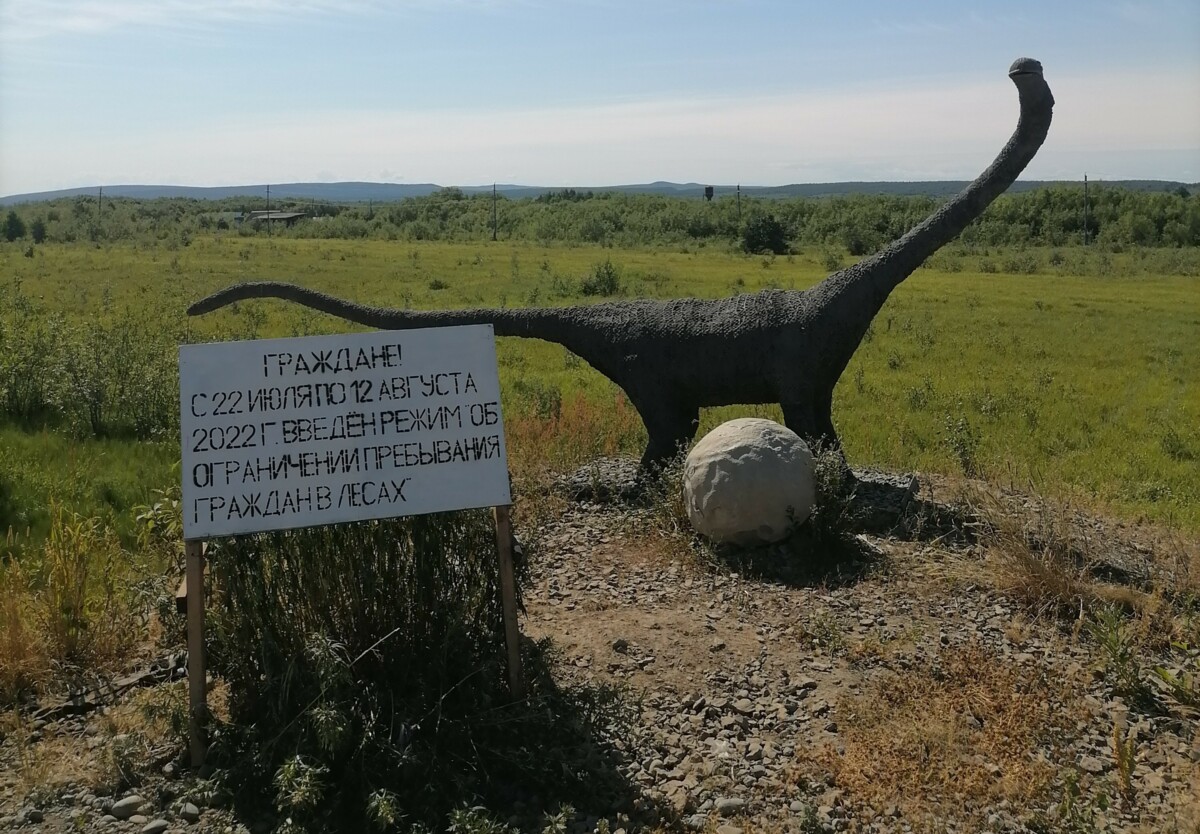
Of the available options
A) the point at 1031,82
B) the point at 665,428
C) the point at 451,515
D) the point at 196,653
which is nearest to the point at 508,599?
the point at 451,515

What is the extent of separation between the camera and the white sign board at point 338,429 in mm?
4117

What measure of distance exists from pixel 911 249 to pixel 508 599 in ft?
13.5

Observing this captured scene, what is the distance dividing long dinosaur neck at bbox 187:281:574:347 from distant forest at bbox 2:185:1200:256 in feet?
92.9

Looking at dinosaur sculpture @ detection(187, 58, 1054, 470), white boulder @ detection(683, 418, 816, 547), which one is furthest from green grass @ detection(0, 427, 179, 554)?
white boulder @ detection(683, 418, 816, 547)

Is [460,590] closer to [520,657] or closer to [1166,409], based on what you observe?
[520,657]

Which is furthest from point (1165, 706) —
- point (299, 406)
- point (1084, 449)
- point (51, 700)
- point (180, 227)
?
point (180, 227)

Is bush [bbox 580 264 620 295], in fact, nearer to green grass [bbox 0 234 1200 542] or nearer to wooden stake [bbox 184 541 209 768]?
green grass [bbox 0 234 1200 542]

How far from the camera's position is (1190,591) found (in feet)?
18.6

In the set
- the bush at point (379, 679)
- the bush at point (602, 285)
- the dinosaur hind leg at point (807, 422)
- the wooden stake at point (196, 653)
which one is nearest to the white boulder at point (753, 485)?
the dinosaur hind leg at point (807, 422)

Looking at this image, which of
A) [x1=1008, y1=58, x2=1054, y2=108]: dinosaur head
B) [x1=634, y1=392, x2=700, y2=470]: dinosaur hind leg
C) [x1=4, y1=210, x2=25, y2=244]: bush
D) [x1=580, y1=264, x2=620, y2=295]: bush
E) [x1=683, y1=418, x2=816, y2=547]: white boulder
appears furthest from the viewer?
[x1=4, y1=210, x2=25, y2=244]: bush

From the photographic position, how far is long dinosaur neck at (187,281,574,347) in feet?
23.9

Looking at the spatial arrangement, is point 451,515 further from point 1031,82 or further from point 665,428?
point 1031,82

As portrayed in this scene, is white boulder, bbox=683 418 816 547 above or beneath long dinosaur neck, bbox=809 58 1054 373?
beneath

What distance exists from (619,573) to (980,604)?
212 cm
